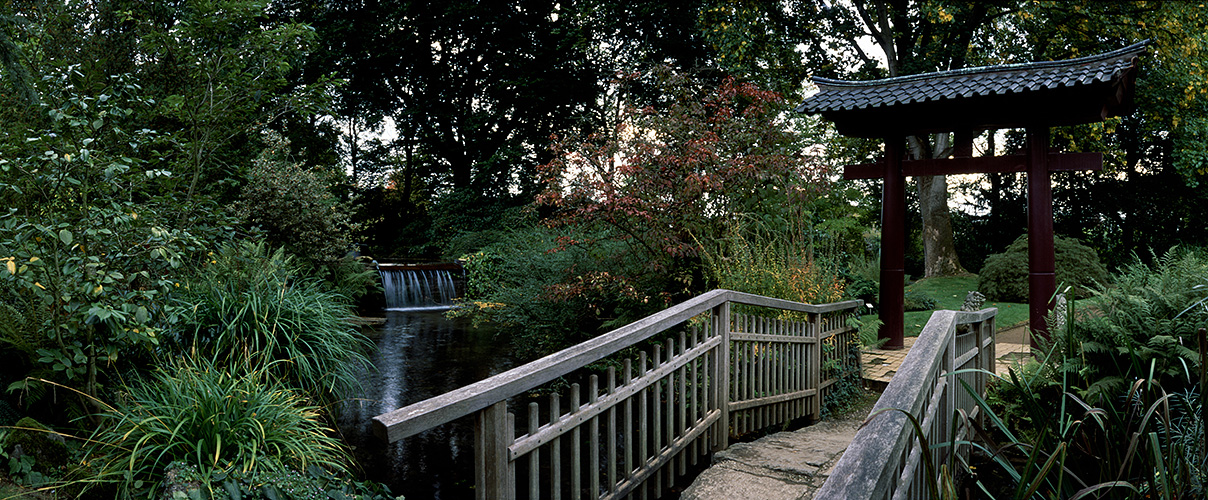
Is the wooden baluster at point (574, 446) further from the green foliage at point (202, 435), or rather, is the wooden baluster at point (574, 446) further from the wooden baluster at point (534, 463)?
the green foliage at point (202, 435)

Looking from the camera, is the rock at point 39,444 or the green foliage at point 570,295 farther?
the green foliage at point 570,295

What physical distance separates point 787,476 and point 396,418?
7.15 ft

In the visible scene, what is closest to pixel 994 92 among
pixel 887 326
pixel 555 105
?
pixel 887 326

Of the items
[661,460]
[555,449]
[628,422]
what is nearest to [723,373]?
[661,460]

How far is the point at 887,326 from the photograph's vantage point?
6.72m

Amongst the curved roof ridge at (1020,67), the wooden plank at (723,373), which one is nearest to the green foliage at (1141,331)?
the wooden plank at (723,373)

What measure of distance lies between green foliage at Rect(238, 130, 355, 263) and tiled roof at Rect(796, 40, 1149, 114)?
7259 millimetres

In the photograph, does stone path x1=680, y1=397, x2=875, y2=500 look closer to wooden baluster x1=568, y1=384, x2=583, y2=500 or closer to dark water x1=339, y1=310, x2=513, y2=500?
wooden baluster x1=568, y1=384, x2=583, y2=500

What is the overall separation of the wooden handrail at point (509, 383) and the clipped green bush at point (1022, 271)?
9568mm

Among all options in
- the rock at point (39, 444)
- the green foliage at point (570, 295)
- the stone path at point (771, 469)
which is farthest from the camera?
the green foliage at point (570, 295)

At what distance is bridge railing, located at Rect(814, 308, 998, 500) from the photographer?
1.15m

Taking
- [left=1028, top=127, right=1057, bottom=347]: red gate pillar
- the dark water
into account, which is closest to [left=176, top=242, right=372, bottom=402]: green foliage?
the dark water

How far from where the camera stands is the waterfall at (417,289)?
13173 mm

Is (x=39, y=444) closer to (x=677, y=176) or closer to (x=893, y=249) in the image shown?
(x=677, y=176)
